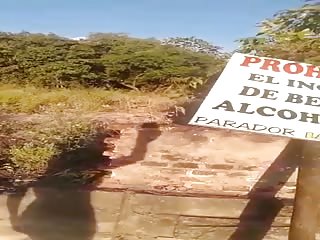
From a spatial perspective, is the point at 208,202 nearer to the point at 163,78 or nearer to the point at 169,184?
the point at 169,184

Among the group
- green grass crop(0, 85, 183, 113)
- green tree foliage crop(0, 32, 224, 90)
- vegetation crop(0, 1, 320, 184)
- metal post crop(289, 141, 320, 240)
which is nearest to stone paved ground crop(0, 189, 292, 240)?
metal post crop(289, 141, 320, 240)

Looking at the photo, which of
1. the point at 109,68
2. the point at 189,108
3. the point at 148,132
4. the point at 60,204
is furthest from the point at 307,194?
the point at 109,68

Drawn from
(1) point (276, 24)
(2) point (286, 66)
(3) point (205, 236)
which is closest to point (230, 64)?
(2) point (286, 66)

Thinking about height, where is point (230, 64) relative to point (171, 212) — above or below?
above

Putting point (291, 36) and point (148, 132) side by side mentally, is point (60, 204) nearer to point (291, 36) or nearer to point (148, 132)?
point (148, 132)

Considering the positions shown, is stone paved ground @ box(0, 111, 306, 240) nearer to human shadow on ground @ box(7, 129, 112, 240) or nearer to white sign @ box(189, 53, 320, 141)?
human shadow on ground @ box(7, 129, 112, 240)

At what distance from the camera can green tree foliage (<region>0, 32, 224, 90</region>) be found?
894 cm

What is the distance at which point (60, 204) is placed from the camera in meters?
4.51

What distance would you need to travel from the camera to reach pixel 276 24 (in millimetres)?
7449

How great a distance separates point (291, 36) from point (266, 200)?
9.40 ft

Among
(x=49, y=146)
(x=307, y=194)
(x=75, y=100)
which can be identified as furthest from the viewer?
(x=75, y=100)

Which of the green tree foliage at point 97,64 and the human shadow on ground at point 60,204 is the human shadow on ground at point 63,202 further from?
the green tree foliage at point 97,64

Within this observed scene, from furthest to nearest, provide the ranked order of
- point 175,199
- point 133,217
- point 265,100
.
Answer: point 175,199
point 133,217
point 265,100

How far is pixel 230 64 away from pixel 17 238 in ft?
6.11
